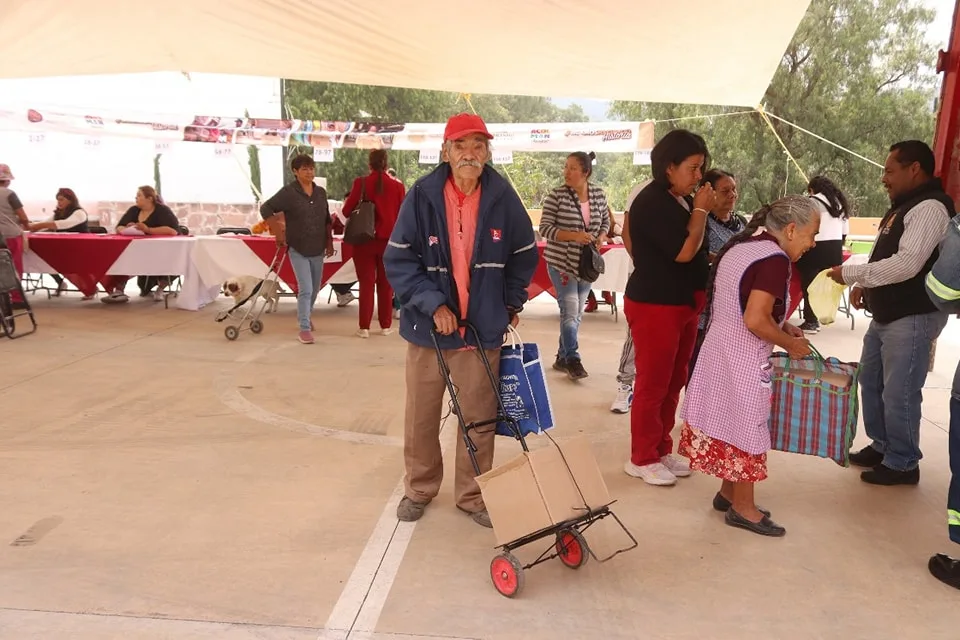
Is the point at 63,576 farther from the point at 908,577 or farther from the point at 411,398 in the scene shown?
the point at 908,577

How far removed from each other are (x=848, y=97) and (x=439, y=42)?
14500mm

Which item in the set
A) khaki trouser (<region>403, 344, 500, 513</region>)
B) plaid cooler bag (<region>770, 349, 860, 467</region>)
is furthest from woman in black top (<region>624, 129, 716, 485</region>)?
khaki trouser (<region>403, 344, 500, 513</region>)

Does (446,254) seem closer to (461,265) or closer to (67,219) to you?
(461,265)

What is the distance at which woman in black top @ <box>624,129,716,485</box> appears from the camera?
10.7ft

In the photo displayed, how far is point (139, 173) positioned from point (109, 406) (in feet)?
40.6

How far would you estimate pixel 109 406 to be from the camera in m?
4.72

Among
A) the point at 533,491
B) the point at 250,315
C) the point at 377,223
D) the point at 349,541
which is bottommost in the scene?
the point at 349,541

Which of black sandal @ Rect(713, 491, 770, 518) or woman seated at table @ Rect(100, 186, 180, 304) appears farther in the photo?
woman seated at table @ Rect(100, 186, 180, 304)

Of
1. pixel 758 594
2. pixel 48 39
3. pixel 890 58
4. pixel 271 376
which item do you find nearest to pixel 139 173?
pixel 48 39

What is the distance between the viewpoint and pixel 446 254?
2898 mm

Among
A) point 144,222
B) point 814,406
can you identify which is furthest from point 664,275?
point 144,222

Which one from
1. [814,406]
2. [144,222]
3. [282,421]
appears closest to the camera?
[814,406]

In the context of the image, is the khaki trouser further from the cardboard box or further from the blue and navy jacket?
the cardboard box

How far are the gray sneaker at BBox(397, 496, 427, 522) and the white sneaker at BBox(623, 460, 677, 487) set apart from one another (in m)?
1.16
